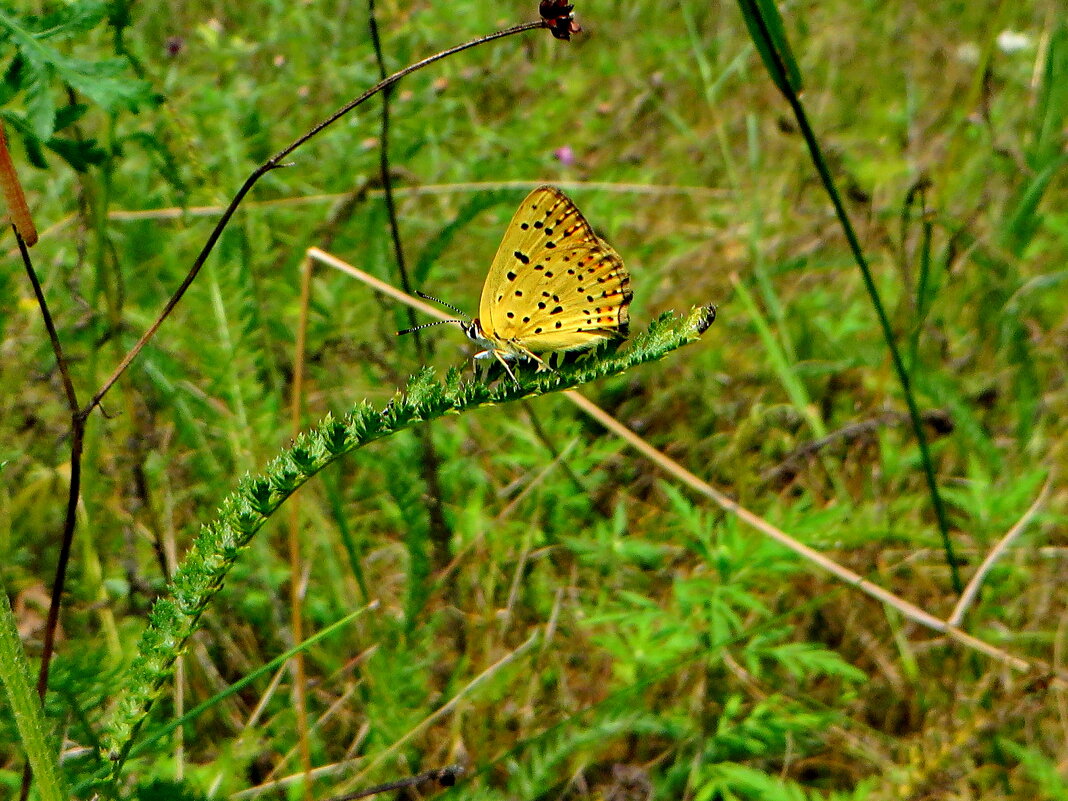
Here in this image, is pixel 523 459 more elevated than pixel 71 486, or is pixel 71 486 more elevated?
pixel 71 486

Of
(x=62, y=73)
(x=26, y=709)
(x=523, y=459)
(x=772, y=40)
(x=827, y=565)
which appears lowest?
(x=827, y=565)

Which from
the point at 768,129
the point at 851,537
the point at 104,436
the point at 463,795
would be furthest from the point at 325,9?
the point at 463,795

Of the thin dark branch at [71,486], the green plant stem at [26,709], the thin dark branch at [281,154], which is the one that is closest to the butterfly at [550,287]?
the thin dark branch at [281,154]

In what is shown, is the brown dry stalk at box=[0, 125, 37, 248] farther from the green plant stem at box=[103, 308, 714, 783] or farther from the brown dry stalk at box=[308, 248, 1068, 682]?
the brown dry stalk at box=[308, 248, 1068, 682]

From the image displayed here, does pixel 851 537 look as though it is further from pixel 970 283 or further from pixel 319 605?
pixel 970 283

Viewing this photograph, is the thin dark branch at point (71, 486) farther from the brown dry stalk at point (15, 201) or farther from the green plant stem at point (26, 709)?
the green plant stem at point (26, 709)

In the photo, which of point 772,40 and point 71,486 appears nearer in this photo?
point 71,486

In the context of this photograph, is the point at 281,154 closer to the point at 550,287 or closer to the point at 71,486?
the point at 71,486

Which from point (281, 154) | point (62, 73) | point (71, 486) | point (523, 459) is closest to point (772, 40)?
point (281, 154)
